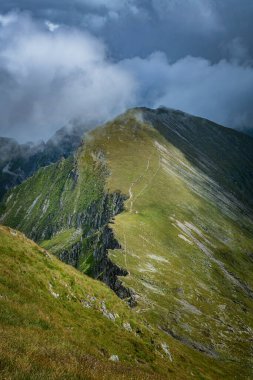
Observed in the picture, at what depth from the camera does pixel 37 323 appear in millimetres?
24172

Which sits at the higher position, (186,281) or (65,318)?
(65,318)

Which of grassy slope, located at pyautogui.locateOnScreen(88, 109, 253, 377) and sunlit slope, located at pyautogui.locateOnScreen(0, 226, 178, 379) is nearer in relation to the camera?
sunlit slope, located at pyautogui.locateOnScreen(0, 226, 178, 379)

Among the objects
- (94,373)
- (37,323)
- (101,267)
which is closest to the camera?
(94,373)

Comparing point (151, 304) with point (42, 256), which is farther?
point (151, 304)

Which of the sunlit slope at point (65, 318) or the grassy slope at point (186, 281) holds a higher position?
the sunlit slope at point (65, 318)

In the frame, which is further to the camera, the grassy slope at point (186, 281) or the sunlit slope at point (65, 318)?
the grassy slope at point (186, 281)

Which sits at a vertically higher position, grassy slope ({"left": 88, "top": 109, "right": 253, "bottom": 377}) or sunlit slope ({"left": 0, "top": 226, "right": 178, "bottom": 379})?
sunlit slope ({"left": 0, "top": 226, "right": 178, "bottom": 379})

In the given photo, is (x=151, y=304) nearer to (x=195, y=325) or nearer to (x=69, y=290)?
(x=195, y=325)

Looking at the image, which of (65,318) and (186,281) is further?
(186,281)

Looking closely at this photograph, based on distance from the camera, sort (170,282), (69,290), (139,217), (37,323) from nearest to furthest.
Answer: (37,323)
(69,290)
(170,282)
(139,217)

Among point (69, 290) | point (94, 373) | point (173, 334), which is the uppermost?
point (94, 373)

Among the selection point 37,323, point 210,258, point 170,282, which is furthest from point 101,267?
point 37,323

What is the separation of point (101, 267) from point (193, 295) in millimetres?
31774

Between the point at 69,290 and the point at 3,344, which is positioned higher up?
the point at 3,344
